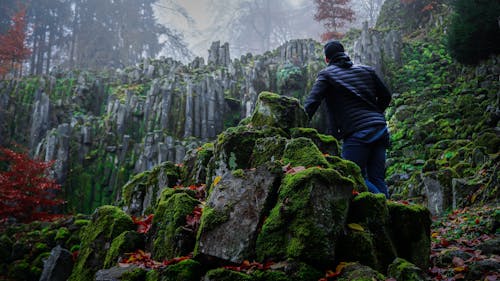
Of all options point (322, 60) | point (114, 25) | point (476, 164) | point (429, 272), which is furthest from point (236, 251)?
point (114, 25)

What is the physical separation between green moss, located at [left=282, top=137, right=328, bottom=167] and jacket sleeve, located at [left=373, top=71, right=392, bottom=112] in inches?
44.1

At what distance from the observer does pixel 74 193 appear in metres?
16.9

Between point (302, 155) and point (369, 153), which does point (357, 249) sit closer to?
point (302, 155)

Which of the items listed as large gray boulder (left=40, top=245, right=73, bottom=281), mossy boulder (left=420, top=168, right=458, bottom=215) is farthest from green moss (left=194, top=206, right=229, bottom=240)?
mossy boulder (left=420, top=168, right=458, bottom=215)

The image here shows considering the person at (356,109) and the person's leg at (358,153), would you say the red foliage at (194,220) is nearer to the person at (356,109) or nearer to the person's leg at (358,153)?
the person at (356,109)

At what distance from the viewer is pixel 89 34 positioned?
36562 mm

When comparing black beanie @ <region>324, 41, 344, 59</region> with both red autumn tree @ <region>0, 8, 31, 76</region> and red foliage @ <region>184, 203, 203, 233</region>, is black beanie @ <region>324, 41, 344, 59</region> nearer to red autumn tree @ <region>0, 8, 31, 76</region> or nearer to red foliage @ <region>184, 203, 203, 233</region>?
red foliage @ <region>184, 203, 203, 233</region>

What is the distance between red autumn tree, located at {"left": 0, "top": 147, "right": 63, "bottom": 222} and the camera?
1211 centimetres

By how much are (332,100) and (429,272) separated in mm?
2185

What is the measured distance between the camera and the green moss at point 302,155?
14.1 ft

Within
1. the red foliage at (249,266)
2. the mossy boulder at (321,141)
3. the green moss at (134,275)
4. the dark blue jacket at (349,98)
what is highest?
the dark blue jacket at (349,98)

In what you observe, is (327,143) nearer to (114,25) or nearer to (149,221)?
(149,221)

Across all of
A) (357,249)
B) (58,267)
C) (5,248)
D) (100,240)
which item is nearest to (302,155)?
(357,249)

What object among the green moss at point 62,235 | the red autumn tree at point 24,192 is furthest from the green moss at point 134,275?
the red autumn tree at point 24,192
